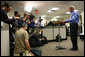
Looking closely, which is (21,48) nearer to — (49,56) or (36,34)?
(49,56)

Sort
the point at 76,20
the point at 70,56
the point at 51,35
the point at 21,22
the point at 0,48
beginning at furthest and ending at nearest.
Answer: the point at 51,35
the point at 76,20
the point at 70,56
the point at 21,22
the point at 0,48

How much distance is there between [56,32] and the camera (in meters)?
5.86

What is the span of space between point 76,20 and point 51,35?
2.56 meters

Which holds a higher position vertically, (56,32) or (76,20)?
(76,20)

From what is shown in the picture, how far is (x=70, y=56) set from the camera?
9.07 ft

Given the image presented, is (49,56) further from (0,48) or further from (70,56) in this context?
(0,48)

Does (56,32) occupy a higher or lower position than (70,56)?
higher

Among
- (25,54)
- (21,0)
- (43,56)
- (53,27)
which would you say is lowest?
(43,56)

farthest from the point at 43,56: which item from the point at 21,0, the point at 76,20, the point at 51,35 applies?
the point at 21,0

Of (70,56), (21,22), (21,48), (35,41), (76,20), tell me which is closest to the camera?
(21,48)

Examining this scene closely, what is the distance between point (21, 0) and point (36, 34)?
264cm

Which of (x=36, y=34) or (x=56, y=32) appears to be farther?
(x=56, y=32)

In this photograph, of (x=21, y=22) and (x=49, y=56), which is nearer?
(x=21, y=22)

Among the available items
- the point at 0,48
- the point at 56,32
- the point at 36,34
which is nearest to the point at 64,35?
the point at 56,32
